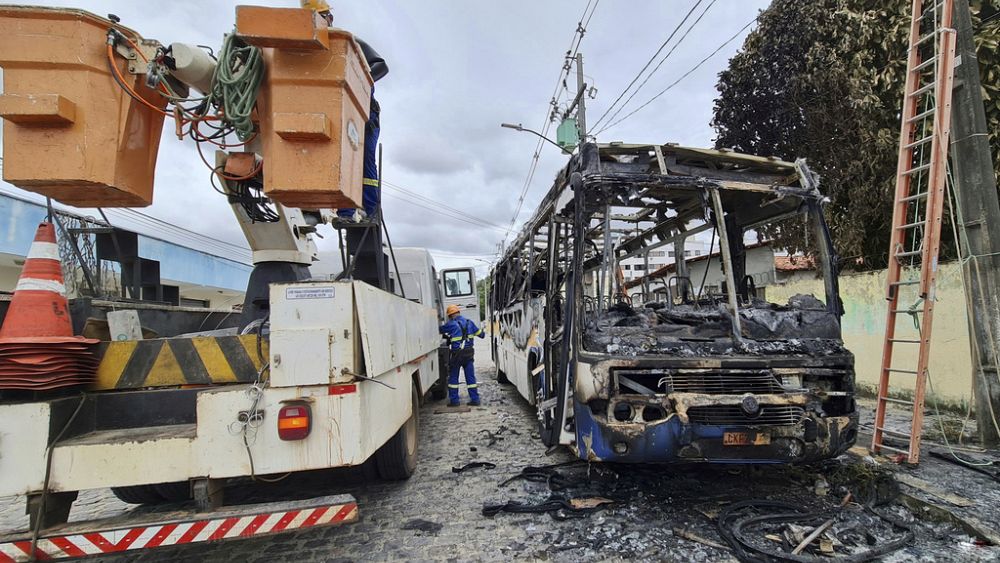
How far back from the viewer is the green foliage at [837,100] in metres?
7.27

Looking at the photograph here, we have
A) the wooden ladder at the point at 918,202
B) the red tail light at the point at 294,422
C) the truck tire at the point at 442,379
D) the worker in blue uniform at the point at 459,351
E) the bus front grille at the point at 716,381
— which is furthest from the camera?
the truck tire at the point at 442,379

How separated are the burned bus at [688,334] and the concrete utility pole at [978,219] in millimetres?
1943

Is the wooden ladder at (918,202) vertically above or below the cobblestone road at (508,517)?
above

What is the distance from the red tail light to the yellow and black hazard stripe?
0.39 metres

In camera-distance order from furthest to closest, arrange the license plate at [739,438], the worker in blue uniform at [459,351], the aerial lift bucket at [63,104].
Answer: the worker in blue uniform at [459,351]
the license plate at [739,438]
the aerial lift bucket at [63,104]

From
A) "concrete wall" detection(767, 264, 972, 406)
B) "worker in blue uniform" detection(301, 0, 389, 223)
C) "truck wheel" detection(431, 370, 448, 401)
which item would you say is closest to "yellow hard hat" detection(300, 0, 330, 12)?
"worker in blue uniform" detection(301, 0, 389, 223)

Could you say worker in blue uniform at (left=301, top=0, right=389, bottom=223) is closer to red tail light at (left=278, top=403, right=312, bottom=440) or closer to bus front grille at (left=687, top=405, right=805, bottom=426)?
red tail light at (left=278, top=403, right=312, bottom=440)

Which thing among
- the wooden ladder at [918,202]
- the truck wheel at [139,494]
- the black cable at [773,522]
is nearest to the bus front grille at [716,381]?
the black cable at [773,522]

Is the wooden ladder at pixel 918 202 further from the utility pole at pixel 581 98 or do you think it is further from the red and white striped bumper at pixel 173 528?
the utility pole at pixel 581 98

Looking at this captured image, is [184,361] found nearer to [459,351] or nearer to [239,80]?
[239,80]

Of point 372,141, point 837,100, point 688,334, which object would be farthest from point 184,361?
point 837,100

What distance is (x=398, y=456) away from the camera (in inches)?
162

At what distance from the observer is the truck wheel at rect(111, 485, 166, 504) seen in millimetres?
3488

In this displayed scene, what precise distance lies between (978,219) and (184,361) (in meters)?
6.88
